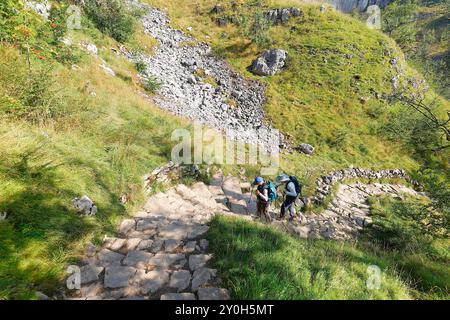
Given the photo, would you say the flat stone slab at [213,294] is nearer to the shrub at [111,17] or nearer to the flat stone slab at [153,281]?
the flat stone slab at [153,281]

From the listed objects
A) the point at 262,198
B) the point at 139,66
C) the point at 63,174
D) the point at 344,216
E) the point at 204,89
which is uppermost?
the point at 139,66

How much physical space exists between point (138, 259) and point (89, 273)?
804 millimetres

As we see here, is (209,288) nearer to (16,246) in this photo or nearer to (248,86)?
(16,246)

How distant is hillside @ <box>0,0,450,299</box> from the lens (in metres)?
3.92

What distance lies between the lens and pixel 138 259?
13.7ft

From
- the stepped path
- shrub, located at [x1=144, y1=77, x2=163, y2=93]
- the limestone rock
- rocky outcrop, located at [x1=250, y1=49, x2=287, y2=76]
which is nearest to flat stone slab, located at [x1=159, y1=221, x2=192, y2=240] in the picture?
the stepped path

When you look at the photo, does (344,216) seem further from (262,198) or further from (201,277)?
(201,277)

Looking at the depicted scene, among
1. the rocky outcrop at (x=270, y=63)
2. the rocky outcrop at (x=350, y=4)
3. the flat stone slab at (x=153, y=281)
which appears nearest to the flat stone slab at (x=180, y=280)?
the flat stone slab at (x=153, y=281)

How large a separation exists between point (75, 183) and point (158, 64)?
1749 cm

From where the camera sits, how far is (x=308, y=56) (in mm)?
23875

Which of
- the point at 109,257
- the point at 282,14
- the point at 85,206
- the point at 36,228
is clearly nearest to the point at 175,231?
the point at 109,257

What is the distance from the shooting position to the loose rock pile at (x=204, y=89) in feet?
51.9
